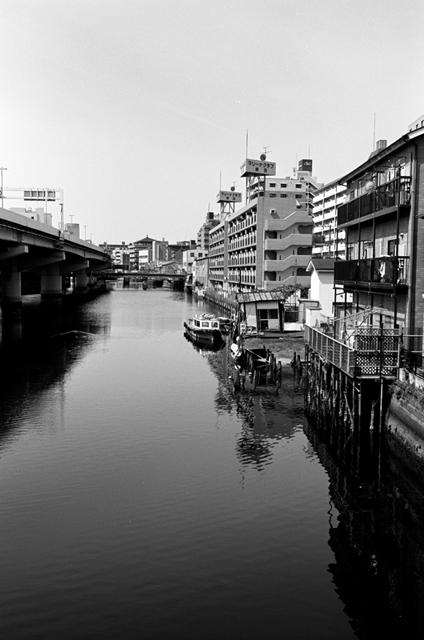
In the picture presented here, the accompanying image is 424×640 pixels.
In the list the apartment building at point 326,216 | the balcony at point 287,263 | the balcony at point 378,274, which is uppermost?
the apartment building at point 326,216

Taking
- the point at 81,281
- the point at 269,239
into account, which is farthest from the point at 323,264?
the point at 81,281

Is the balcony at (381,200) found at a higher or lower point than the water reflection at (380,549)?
higher

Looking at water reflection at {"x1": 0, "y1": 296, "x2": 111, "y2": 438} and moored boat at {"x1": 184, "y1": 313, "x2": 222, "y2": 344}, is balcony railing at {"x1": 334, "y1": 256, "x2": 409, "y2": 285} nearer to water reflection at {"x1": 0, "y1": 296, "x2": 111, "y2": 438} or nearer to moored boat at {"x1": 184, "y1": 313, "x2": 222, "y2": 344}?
water reflection at {"x1": 0, "y1": 296, "x2": 111, "y2": 438}

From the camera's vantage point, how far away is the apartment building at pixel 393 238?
24.9 metres

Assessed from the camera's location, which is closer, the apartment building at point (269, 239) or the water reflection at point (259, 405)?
the water reflection at point (259, 405)

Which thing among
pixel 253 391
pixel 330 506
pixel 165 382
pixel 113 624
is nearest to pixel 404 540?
pixel 330 506

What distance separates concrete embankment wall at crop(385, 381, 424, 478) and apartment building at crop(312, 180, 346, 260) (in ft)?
208

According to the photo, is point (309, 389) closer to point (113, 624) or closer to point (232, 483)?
point (232, 483)

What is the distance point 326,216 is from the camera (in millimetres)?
101062

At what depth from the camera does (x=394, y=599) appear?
497 inches

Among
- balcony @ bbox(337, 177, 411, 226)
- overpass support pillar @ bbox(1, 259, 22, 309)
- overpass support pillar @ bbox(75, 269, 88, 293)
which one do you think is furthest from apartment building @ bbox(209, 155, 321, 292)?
overpass support pillar @ bbox(75, 269, 88, 293)

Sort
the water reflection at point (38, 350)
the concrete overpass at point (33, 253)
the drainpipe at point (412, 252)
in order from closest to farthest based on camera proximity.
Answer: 1. the drainpipe at point (412, 252)
2. the water reflection at point (38, 350)
3. the concrete overpass at point (33, 253)

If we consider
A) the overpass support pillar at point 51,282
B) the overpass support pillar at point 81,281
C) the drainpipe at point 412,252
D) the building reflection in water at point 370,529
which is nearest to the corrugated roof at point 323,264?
the drainpipe at point 412,252

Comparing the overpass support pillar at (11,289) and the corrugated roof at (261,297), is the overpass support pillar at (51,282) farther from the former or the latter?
the corrugated roof at (261,297)
